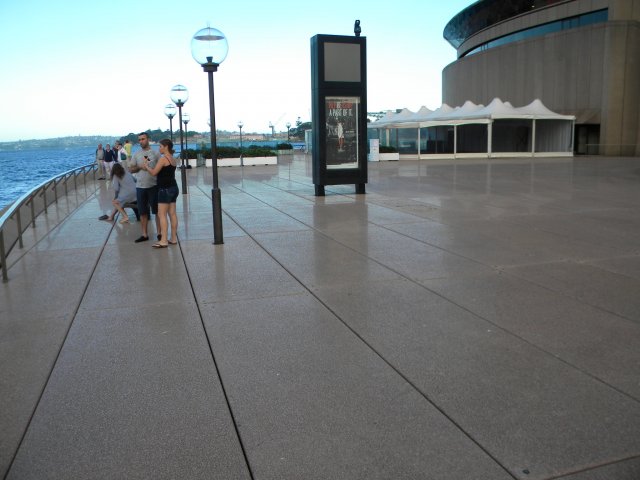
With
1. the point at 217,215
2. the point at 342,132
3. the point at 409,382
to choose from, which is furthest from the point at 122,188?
the point at 409,382

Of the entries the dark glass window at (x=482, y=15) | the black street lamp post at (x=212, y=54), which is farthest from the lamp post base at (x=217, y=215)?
the dark glass window at (x=482, y=15)

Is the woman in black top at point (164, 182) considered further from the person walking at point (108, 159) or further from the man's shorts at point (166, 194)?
the person walking at point (108, 159)

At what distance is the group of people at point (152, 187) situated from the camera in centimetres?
902

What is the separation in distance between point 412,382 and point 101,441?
2029 millimetres

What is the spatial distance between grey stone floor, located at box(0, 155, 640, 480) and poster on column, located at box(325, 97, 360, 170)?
673 centimetres

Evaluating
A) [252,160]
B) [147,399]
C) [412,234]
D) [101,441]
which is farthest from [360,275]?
[252,160]

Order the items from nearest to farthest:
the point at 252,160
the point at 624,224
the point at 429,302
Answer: the point at 429,302, the point at 624,224, the point at 252,160

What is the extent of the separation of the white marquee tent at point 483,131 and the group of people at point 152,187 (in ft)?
93.1

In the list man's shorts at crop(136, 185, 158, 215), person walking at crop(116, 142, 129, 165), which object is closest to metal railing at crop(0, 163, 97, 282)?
man's shorts at crop(136, 185, 158, 215)

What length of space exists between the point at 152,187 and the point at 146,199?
23 centimetres

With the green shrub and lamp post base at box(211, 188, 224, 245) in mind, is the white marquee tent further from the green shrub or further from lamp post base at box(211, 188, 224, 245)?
lamp post base at box(211, 188, 224, 245)

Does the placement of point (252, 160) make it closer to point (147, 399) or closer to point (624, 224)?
point (624, 224)

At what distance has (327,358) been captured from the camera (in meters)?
4.59

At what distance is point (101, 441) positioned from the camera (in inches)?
134
